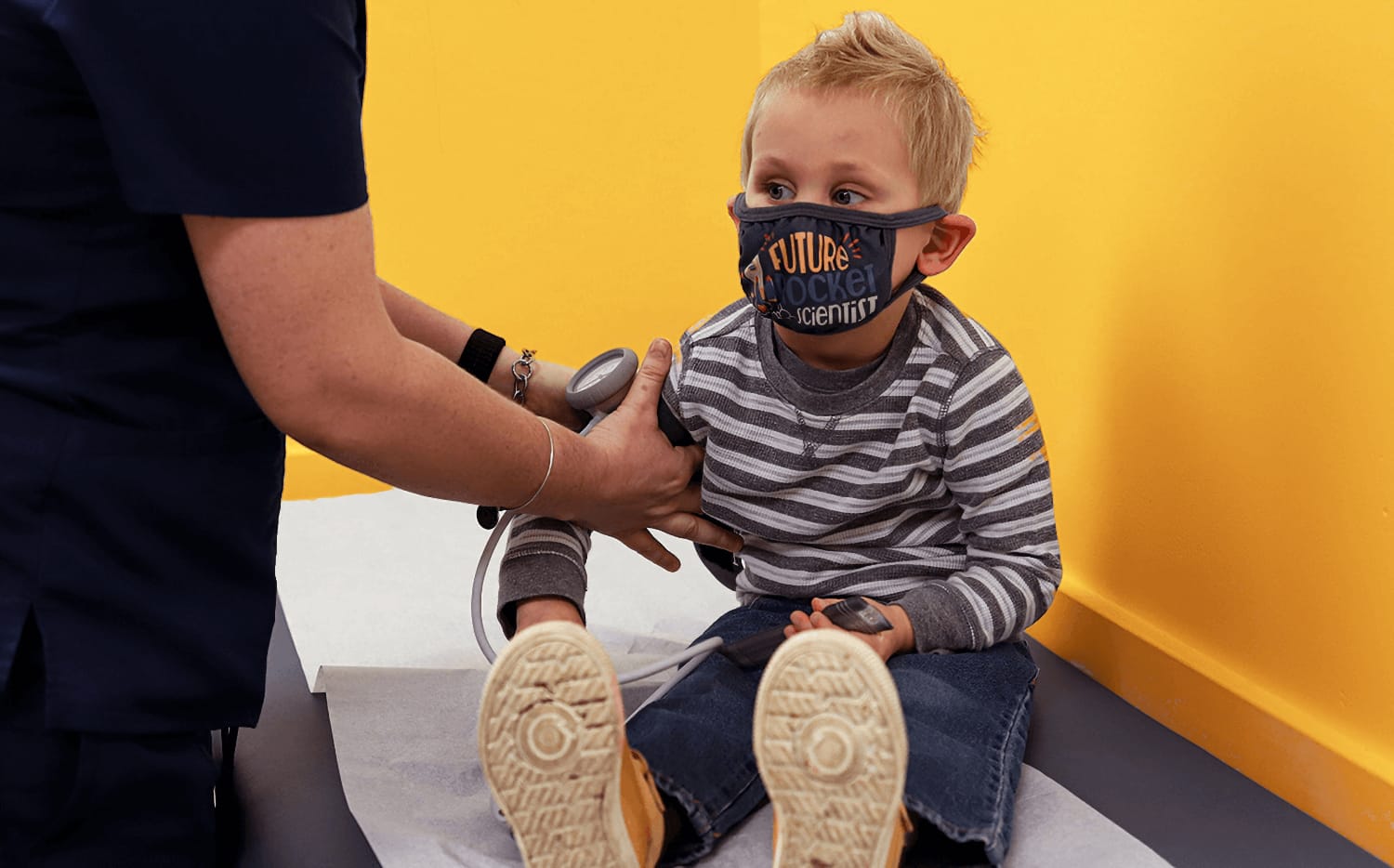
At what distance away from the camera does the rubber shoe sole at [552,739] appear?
34.3 inches

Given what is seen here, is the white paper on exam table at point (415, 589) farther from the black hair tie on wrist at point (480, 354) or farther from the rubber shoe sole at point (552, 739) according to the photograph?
the rubber shoe sole at point (552, 739)

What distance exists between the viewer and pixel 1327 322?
1.18 metres

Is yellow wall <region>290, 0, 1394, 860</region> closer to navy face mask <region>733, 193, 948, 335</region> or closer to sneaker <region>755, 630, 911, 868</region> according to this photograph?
navy face mask <region>733, 193, 948, 335</region>

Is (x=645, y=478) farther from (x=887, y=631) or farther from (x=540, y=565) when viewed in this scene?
(x=887, y=631)

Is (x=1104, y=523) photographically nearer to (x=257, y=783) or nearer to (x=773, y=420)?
(x=773, y=420)

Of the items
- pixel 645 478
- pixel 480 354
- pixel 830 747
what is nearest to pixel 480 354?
pixel 480 354

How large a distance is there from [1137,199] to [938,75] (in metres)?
0.32

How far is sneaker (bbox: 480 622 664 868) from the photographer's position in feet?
2.86

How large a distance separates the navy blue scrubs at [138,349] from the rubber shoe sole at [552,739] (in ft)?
1.02

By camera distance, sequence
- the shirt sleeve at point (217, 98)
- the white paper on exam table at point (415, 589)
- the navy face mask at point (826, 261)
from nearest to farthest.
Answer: the shirt sleeve at point (217, 98), the navy face mask at point (826, 261), the white paper on exam table at point (415, 589)

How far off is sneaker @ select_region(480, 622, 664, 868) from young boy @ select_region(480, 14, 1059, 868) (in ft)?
0.13

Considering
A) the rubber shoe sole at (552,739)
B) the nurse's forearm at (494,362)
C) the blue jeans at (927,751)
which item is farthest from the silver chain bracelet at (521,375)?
the rubber shoe sole at (552,739)

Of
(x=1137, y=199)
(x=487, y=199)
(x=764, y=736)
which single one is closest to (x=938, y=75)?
(x=1137, y=199)

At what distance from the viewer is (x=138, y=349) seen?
98 centimetres
